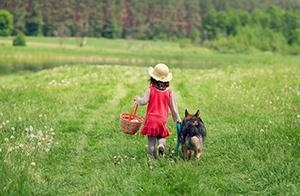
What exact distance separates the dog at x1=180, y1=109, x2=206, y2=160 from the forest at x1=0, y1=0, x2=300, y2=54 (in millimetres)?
129280

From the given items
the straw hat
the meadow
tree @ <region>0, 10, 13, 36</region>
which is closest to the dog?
the meadow

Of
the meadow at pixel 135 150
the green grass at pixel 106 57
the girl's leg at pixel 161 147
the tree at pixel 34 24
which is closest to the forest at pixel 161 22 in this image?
the tree at pixel 34 24

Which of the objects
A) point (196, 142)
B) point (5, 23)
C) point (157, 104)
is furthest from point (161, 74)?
point (5, 23)

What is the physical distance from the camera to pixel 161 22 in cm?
16262

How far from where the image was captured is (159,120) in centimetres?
1033

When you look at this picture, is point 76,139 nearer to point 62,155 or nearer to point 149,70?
point 62,155

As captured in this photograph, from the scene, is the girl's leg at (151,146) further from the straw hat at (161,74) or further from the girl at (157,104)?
the straw hat at (161,74)

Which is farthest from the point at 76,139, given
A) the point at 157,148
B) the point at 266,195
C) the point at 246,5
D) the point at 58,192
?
the point at 246,5

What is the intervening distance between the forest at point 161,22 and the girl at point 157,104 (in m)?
129

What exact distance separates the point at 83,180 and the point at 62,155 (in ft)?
6.72

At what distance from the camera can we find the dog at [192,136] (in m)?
9.71

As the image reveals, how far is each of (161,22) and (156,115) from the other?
154m

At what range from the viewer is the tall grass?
8.21 metres

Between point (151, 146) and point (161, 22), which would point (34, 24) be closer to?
point (161, 22)
